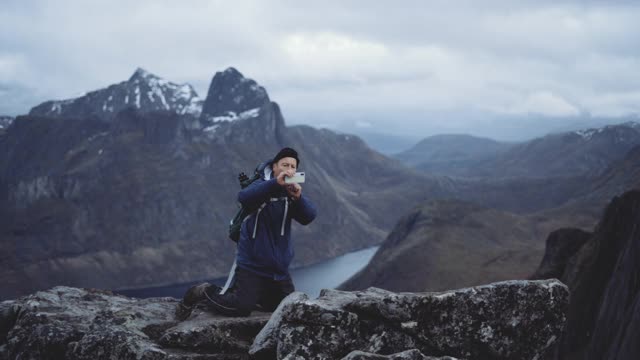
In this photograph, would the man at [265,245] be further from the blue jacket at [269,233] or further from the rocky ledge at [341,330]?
the rocky ledge at [341,330]

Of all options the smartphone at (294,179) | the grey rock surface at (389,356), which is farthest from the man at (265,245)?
the grey rock surface at (389,356)

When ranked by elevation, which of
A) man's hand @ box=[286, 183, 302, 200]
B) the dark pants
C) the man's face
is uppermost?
the man's face

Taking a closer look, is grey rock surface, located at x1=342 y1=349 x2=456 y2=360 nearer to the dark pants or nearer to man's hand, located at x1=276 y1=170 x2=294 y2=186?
the dark pants

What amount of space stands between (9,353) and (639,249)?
3572 cm

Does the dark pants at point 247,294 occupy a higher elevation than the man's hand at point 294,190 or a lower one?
lower

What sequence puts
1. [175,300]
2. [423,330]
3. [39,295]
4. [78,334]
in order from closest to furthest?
[423,330] → [78,334] → [39,295] → [175,300]

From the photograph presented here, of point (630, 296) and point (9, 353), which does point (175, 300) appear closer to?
point (9, 353)

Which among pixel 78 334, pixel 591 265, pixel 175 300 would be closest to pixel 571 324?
pixel 591 265

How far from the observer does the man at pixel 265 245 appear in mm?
19578

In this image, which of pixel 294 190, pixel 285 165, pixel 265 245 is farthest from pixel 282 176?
pixel 265 245

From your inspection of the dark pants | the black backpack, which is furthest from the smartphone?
the dark pants

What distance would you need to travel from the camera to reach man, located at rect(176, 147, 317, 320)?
19.6 meters

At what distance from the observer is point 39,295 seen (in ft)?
70.4

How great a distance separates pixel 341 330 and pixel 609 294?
126 feet
